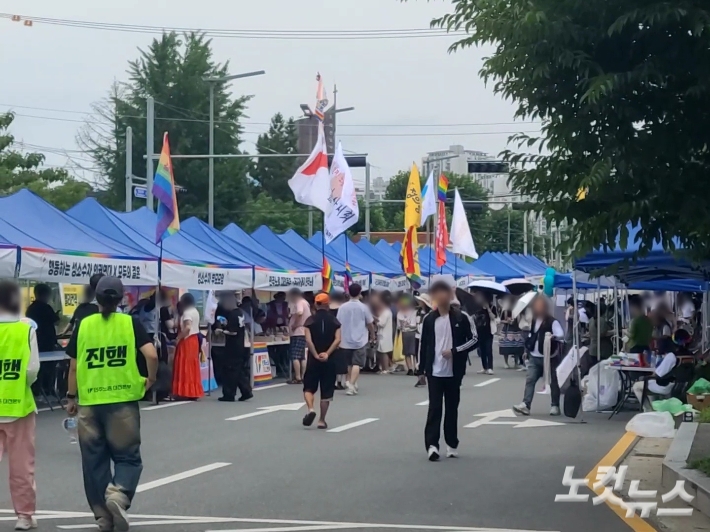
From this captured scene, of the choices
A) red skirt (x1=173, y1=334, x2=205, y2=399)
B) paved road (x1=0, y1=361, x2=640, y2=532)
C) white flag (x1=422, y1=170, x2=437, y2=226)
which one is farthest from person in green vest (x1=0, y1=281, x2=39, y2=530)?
white flag (x1=422, y1=170, x2=437, y2=226)

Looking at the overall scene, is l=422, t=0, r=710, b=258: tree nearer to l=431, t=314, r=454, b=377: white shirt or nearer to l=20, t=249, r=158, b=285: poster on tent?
l=431, t=314, r=454, b=377: white shirt

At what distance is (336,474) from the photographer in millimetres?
10711

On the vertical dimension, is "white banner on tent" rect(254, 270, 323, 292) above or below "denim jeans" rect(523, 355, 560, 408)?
above

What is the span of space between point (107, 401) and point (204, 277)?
12055 millimetres

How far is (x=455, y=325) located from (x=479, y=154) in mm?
177019

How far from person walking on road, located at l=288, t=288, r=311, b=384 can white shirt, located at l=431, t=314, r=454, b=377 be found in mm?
9868

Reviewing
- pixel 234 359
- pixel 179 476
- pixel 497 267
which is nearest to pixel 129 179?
pixel 497 267

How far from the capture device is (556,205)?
877 cm

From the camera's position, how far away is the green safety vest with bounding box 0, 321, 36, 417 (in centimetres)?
804

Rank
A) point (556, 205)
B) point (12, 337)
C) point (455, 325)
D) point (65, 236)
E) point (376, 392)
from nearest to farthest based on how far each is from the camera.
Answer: point (12, 337), point (556, 205), point (455, 325), point (65, 236), point (376, 392)

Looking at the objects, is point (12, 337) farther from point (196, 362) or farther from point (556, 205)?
point (196, 362)

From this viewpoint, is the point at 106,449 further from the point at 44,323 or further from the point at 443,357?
the point at 44,323

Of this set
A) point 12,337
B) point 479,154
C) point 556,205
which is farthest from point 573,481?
point 479,154

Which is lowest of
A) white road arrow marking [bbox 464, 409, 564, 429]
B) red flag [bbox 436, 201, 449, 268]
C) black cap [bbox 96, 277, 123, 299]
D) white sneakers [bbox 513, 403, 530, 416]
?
white road arrow marking [bbox 464, 409, 564, 429]
